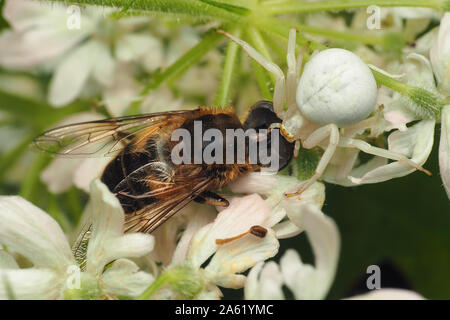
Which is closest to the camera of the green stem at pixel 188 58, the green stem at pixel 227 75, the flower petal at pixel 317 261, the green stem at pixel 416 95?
the flower petal at pixel 317 261

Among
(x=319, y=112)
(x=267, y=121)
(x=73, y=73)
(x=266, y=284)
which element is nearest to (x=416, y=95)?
(x=319, y=112)

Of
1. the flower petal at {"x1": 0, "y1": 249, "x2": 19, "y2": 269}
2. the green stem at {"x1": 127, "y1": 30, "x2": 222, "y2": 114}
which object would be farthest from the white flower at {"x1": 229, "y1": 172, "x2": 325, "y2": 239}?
the flower petal at {"x1": 0, "y1": 249, "x2": 19, "y2": 269}

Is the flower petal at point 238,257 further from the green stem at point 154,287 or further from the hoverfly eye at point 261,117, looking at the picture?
the hoverfly eye at point 261,117

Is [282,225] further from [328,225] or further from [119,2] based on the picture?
[119,2]

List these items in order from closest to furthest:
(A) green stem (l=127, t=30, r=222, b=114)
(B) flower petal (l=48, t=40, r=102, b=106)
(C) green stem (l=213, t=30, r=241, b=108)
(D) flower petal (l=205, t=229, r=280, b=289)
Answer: (D) flower petal (l=205, t=229, r=280, b=289) → (C) green stem (l=213, t=30, r=241, b=108) → (A) green stem (l=127, t=30, r=222, b=114) → (B) flower petal (l=48, t=40, r=102, b=106)

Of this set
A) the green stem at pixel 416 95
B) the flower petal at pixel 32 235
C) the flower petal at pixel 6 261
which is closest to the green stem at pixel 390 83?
the green stem at pixel 416 95

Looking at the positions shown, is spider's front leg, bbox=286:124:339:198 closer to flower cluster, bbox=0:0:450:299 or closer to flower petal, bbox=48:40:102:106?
flower cluster, bbox=0:0:450:299
